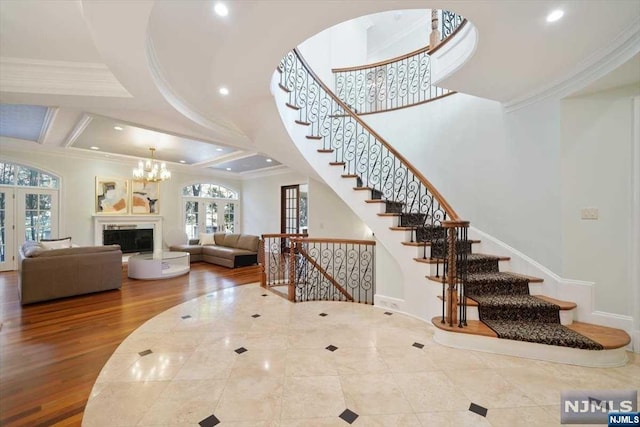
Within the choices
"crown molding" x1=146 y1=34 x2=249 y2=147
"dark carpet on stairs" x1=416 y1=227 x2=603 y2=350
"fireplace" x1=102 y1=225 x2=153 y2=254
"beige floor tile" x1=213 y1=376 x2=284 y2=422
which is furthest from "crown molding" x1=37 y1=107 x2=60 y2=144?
"dark carpet on stairs" x1=416 y1=227 x2=603 y2=350

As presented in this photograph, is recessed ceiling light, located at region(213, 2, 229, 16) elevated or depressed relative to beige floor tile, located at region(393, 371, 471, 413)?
elevated

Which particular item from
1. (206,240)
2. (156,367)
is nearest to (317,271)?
(156,367)

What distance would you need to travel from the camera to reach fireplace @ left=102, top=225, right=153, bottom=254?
7.42 metres

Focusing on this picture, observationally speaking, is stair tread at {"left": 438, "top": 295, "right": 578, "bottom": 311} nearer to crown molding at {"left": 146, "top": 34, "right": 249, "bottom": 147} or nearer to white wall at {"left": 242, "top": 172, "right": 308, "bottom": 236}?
crown molding at {"left": 146, "top": 34, "right": 249, "bottom": 147}

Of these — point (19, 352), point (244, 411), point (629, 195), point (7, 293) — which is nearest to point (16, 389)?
point (19, 352)

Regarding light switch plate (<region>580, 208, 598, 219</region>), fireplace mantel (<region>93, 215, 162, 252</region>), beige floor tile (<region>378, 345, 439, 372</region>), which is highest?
light switch plate (<region>580, 208, 598, 219</region>)

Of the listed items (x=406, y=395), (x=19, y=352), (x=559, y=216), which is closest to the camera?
(x=406, y=395)

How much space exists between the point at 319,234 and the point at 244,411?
5.13 m

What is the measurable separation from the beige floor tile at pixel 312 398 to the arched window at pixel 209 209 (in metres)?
8.31

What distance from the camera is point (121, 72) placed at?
9.00 ft

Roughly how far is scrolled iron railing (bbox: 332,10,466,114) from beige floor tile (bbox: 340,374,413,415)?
429cm

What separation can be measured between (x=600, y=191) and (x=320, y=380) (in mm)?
3404

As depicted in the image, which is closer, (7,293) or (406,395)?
(406,395)

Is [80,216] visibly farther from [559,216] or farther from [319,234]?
[559,216]
